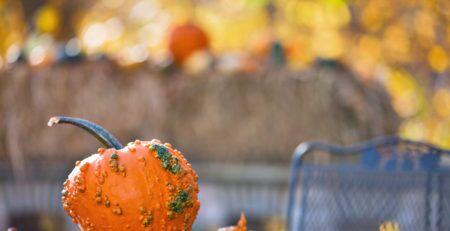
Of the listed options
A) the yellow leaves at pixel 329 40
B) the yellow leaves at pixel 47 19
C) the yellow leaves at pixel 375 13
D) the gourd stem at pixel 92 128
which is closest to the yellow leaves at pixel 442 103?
the yellow leaves at pixel 375 13

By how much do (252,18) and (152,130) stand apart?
623 centimetres

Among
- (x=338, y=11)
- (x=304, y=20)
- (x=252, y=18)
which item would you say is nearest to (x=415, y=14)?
(x=338, y=11)

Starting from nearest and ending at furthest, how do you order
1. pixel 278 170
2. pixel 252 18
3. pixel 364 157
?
pixel 364 157 → pixel 278 170 → pixel 252 18

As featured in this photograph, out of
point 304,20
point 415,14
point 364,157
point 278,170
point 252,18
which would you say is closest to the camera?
point 364,157

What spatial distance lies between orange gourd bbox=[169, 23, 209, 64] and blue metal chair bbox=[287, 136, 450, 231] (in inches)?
84.7

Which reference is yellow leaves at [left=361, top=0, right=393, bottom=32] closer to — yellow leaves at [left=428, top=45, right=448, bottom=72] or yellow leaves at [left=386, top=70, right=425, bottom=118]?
yellow leaves at [left=386, top=70, right=425, bottom=118]

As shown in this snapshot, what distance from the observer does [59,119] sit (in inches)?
52.0

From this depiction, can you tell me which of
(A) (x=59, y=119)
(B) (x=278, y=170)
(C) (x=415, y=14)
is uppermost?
(C) (x=415, y=14)

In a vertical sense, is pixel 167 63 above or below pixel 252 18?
below

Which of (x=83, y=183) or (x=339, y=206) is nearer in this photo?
(x=83, y=183)

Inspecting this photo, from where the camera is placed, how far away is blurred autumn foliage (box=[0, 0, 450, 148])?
13.9 ft

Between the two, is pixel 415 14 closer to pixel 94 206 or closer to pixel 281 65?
pixel 281 65

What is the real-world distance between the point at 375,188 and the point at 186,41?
254 cm

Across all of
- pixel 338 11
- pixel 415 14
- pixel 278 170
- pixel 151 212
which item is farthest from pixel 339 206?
pixel 338 11
